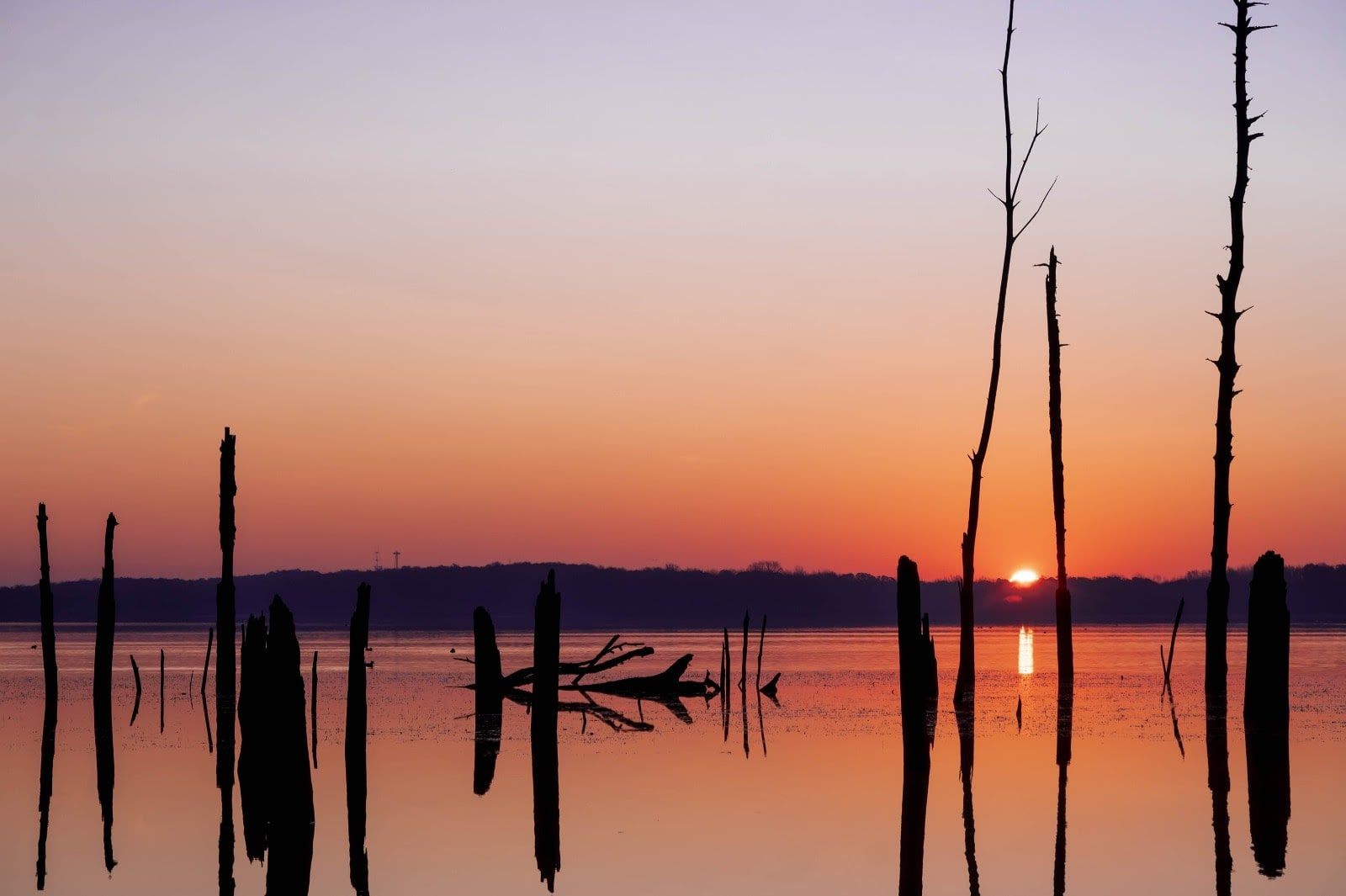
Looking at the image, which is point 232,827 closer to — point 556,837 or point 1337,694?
point 556,837

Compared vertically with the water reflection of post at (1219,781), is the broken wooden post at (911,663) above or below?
above

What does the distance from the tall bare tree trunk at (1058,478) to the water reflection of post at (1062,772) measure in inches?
32.4

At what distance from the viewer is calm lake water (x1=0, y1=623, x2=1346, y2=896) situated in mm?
15484

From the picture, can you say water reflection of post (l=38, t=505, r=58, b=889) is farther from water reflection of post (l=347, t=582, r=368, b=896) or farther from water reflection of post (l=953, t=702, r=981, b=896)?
water reflection of post (l=953, t=702, r=981, b=896)

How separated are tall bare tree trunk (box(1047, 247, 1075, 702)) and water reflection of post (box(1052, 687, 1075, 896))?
823mm

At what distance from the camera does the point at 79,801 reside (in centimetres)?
2175

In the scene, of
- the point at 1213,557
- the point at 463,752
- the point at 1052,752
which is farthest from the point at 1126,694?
the point at 463,752

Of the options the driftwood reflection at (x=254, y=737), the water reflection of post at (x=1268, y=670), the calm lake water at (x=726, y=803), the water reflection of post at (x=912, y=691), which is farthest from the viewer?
the water reflection of post at (x=1268, y=670)

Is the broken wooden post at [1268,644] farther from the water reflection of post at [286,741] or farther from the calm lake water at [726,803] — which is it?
the water reflection of post at [286,741]

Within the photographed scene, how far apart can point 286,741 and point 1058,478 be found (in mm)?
21837

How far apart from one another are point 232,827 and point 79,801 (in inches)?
145

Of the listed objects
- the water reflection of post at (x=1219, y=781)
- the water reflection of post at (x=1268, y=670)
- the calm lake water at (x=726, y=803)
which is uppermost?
the water reflection of post at (x=1268, y=670)

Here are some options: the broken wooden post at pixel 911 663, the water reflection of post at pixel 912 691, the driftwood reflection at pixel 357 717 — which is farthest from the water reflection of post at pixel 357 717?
the broken wooden post at pixel 911 663

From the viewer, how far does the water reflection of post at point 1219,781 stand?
14945 millimetres
